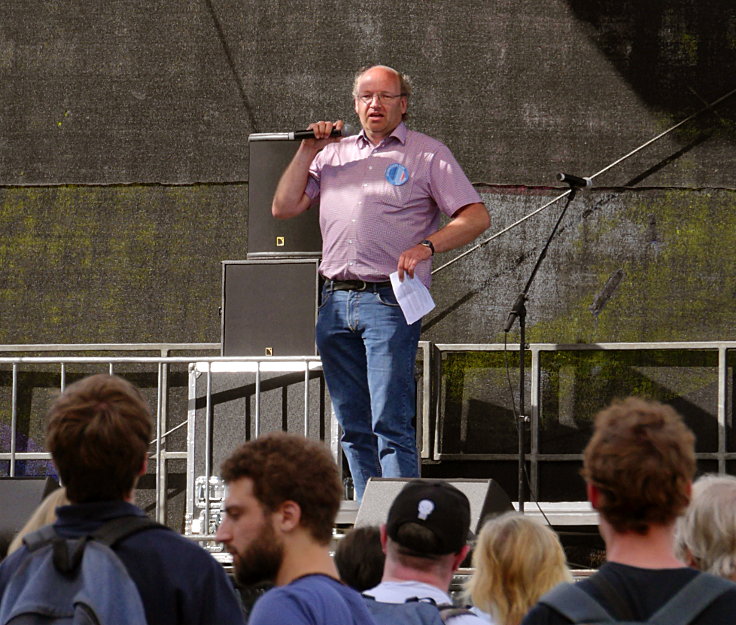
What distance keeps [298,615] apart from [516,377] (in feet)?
14.2

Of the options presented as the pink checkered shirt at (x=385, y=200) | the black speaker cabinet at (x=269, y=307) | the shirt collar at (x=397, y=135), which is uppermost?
the shirt collar at (x=397, y=135)

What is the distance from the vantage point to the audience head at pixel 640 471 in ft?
5.57

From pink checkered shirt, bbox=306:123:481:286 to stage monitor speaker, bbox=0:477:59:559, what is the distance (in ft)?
4.10

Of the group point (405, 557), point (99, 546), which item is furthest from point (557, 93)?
point (99, 546)

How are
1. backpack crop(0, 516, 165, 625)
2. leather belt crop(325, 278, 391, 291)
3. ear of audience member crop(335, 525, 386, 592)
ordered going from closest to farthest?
backpack crop(0, 516, 165, 625) → ear of audience member crop(335, 525, 386, 592) → leather belt crop(325, 278, 391, 291)

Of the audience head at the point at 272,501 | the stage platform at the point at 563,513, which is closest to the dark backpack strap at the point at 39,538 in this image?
the audience head at the point at 272,501

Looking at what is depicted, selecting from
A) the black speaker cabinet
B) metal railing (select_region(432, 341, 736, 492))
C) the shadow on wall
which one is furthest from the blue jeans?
the shadow on wall

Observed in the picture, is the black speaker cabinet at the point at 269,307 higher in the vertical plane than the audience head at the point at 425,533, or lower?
higher

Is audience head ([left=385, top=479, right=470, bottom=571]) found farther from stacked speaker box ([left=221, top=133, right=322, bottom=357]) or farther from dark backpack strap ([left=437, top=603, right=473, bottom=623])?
stacked speaker box ([left=221, top=133, right=322, bottom=357])

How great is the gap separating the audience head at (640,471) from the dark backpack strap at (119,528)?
68cm

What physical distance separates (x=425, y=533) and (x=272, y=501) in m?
0.35

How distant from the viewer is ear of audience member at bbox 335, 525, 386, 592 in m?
2.53

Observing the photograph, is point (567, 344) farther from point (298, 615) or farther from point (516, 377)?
point (298, 615)

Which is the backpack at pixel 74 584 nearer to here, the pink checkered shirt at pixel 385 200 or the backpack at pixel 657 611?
the backpack at pixel 657 611
